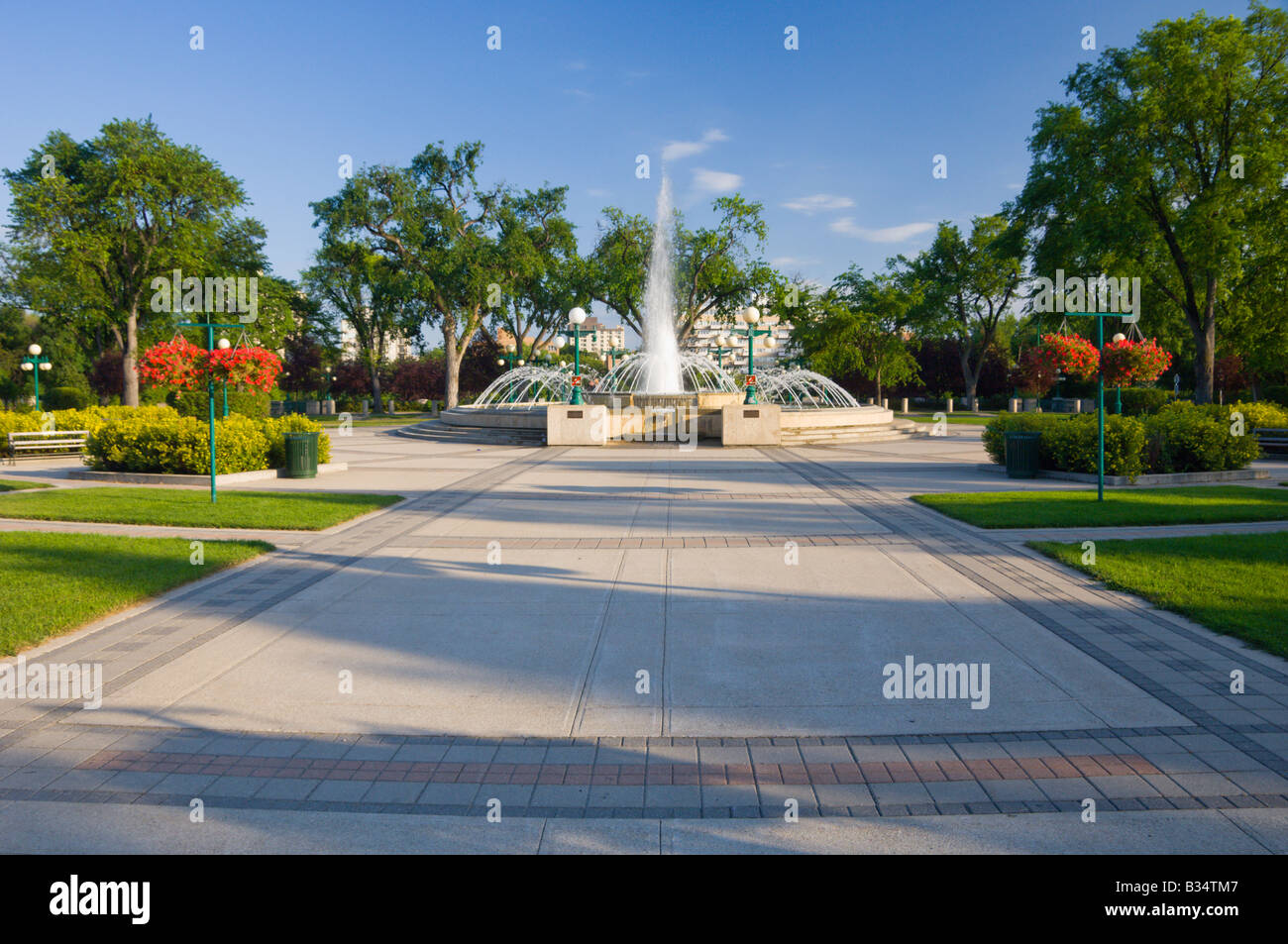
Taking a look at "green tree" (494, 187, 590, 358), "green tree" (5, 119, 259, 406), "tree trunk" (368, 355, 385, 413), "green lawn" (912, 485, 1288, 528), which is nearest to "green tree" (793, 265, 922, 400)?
"green tree" (494, 187, 590, 358)

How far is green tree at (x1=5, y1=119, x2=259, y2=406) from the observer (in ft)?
138

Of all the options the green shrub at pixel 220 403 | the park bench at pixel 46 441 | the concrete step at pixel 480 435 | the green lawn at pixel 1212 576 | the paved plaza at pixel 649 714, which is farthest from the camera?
the concrete step at pixel 480 435

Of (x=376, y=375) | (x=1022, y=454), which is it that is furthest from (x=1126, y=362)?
(x=376, y=375)

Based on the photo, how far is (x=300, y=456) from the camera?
1834 centimetres

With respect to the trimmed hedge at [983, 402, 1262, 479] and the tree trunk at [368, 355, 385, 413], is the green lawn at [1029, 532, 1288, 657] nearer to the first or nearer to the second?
the trimmed hedge at [983, 402, 1262, 479]

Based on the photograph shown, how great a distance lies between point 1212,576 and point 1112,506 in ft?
16.1

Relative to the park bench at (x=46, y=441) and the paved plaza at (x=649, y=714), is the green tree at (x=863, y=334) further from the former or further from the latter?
the paved plaza at (x=649, y=714)

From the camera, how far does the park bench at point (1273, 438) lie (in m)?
23.5

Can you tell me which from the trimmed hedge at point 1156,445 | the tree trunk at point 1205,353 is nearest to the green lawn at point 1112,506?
the trimmed hedge at point 1156,445

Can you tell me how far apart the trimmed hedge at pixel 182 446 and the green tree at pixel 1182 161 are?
94.9 feet

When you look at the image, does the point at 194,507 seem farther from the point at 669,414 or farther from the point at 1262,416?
the point at 1262,416

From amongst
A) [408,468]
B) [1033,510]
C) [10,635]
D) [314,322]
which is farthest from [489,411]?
[314,322]

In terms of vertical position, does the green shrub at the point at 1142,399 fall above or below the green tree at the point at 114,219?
below

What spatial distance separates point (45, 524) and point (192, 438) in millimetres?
5630
